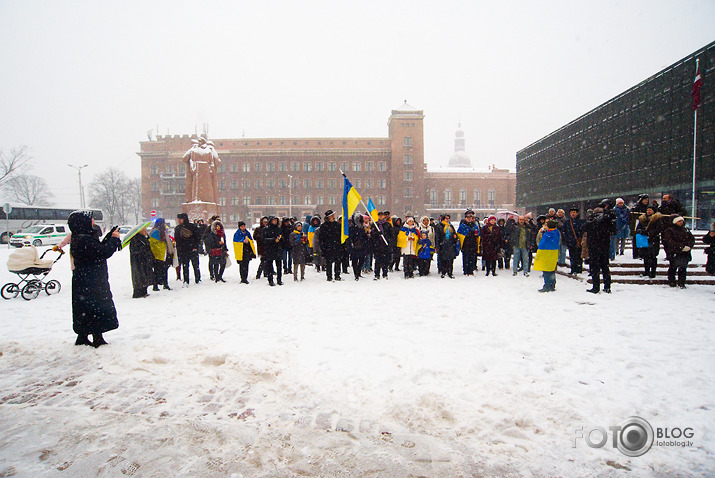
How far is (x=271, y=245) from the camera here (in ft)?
30.5

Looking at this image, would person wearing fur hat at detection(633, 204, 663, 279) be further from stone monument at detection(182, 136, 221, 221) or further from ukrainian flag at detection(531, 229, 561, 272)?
stone monument at detection(182, 136, 221, 221)

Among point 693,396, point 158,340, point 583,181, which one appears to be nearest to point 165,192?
point 583,181

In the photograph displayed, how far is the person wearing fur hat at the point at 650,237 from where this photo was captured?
803 cm

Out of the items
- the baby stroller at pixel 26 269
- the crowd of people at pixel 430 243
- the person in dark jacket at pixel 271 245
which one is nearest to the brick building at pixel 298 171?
the crowd of people at pixel 430 243

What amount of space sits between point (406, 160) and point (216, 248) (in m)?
58.7

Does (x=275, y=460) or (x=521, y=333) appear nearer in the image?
(x=275, y=460)

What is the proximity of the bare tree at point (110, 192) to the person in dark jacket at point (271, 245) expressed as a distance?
211ft

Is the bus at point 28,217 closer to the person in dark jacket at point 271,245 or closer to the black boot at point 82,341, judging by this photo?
the person in dark jacket at point 271,245

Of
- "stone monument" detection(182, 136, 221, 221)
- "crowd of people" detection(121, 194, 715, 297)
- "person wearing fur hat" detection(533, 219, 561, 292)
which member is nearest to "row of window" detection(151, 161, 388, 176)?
"stone monument" detection(182, 136, 221, 221)

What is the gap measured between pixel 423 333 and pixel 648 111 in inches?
865

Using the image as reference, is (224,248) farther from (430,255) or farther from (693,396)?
(693,396)

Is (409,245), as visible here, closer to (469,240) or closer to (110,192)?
(469,240)

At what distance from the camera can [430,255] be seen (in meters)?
10.6

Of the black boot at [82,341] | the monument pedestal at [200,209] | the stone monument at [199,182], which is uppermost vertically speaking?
the stone monument at [199,182]
